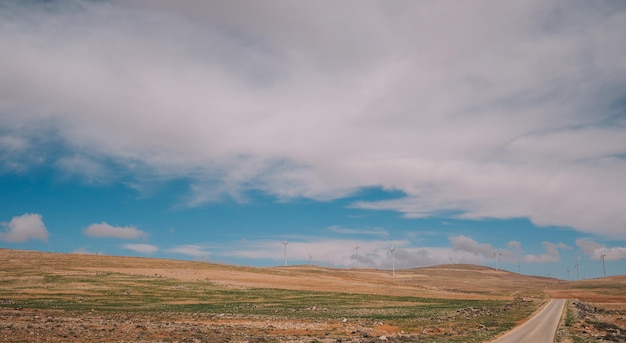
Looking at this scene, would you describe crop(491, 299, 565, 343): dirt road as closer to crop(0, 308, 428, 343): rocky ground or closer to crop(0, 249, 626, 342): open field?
crop(0, 249, 626, 342): open field

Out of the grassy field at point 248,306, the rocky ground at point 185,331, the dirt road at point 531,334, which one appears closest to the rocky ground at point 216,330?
the rocky ground at point 185,331

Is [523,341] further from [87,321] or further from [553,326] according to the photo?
[87,321]

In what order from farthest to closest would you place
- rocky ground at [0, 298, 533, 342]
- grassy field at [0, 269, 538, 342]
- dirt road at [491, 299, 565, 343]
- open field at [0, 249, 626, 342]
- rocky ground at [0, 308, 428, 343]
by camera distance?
grassy field at [0, 269, 538, 342] → open field at [0, 249, 626, 342] → dirt road at [491, 299, 565, 343] → rocky ground at [0, 298, 533, 342] → rocky ground at [0, 308, 428, 343]

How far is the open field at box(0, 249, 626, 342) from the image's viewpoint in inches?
1442

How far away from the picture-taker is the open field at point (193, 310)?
36.6 m

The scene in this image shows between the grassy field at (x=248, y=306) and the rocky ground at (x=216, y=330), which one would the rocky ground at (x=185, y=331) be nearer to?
the rocky ground at (x=216, y=330)

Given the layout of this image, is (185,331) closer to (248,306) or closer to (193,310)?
(193,310)

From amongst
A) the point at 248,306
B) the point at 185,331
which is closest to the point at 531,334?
the point at 185,331

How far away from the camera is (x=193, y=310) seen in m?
61.0

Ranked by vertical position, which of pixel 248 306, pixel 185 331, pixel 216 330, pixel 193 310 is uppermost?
pixel 185 331

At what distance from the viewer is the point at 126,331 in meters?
36.7

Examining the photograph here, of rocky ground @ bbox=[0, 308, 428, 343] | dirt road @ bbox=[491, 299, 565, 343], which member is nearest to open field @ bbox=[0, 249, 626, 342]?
rocky ground @ bbox=[0, 308, 428, 343]

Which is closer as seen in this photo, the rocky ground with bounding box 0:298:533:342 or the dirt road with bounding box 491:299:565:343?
the rocky ground with bounding box 0:298:533:342

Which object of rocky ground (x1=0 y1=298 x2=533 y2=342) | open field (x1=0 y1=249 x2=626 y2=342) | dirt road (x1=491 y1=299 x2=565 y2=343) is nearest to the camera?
rocky ground (x1=0 y1=298 x2=533 y2=342)
